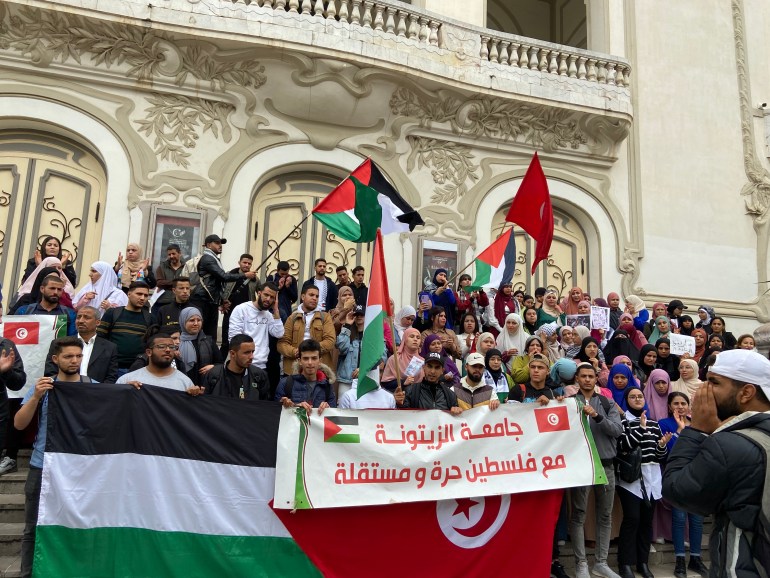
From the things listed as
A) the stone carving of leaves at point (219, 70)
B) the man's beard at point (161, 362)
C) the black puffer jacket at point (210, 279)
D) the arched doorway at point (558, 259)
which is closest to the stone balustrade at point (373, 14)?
the stone carving of leaves at point (219, 70)

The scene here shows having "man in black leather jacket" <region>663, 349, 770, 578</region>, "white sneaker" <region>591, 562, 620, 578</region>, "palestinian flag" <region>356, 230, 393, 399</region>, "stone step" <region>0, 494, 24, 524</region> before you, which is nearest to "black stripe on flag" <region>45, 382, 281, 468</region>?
"palestinian flag" <region>356, 230, 393, 399</region>

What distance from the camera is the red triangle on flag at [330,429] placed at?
5.75 m

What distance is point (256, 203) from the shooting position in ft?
40.0

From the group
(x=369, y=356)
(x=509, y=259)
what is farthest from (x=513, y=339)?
(x=369, y=356)

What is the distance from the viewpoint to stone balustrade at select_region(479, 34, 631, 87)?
42.3 feet

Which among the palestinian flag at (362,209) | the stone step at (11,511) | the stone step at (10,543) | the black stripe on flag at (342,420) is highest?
the palestinian flag at (362,209)

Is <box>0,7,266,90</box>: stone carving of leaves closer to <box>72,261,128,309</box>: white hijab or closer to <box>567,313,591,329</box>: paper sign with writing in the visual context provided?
<box>72,261,128,309</box>: white hijab

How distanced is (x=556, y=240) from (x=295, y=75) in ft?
19.8

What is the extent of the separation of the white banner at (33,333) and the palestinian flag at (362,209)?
301 cm

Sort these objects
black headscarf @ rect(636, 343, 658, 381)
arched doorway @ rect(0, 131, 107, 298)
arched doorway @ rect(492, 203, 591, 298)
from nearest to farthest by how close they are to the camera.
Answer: black headscarf @ rect(636, 343, 658, 381)
arched doorway @ rect(0, 131, 107, 298)
arched doorway @ rect(492, 203, 591, 298)

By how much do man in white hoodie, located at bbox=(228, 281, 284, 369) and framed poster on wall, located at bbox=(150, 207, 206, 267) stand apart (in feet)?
11.7

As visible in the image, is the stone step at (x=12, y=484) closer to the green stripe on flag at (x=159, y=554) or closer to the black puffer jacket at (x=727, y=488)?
the green stripe on flag at (x=159, y=554)

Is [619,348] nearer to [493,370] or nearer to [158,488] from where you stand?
[493,370]

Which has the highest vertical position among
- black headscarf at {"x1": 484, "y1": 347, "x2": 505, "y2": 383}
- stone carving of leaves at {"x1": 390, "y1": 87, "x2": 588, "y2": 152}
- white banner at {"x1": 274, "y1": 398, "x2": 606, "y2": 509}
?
stone carving of leaves at {"x1": 390, "y1": 87, "x2": 588, "y2": 152}
